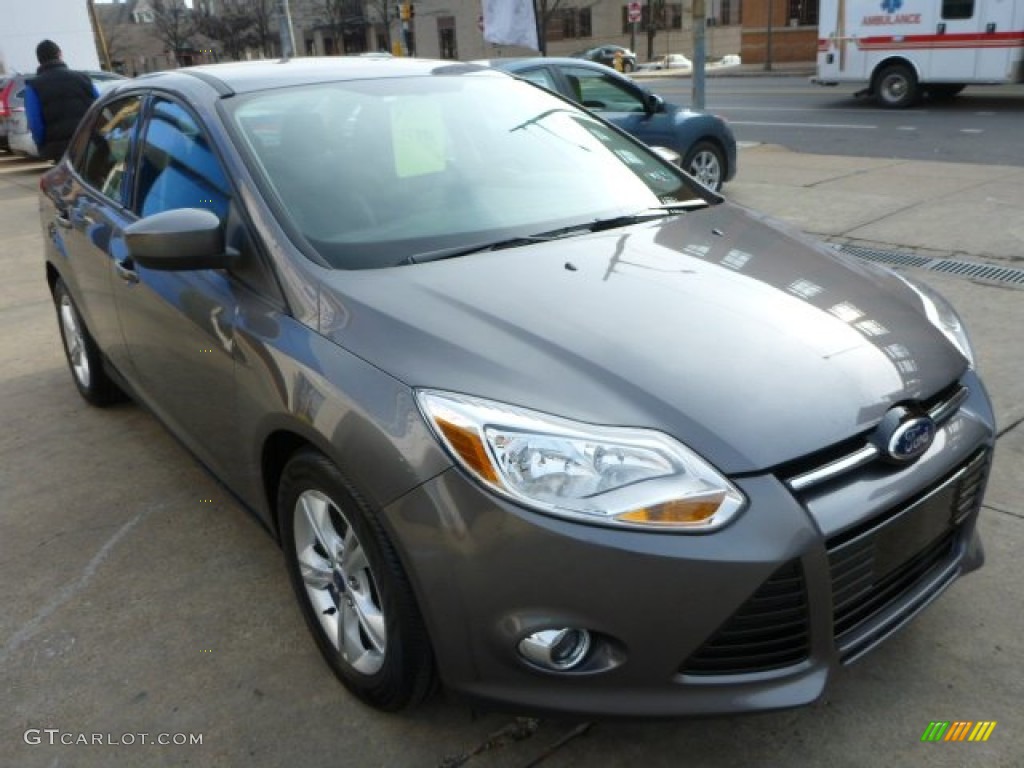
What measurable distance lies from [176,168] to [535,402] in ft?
6.00

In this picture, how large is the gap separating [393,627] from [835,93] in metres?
21.3

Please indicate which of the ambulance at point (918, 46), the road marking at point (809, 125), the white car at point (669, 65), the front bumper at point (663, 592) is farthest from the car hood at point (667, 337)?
the white car at point (669, 65)

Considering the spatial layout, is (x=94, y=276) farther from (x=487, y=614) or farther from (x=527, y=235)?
(x=487, y=614)

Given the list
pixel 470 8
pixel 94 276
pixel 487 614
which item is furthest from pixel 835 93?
pixel 470 8

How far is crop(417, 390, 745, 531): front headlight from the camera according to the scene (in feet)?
5.99

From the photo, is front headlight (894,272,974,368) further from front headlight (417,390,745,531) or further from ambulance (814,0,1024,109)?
ambulance (814,0,1024,109)

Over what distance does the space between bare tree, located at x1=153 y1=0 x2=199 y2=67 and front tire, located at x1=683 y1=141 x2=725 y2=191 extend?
2824 inches

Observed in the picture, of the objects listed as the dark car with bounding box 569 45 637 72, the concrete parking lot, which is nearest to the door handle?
the concrete parking lot

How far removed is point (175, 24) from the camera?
70.9 meters

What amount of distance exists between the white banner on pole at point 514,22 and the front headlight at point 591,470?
510 inches

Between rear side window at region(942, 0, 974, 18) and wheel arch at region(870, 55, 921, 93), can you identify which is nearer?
rear side window at region(942, 0, 974, 18)

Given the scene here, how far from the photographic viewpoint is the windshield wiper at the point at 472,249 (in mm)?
2568

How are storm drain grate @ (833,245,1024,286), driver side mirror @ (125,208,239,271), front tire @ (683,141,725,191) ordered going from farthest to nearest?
front tire @ (683,141,725,191) → storm drain grate @ (833,245,1024,286) → driver side mirror @ (125,208,239,271)

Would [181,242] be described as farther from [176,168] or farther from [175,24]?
[175,24]
